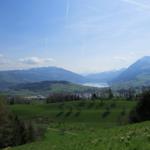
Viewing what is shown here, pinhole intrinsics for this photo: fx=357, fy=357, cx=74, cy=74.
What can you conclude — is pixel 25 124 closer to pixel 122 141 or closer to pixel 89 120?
pixel 122 141

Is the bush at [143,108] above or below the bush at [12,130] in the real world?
above

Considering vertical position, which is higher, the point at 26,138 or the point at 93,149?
the point at 93,149

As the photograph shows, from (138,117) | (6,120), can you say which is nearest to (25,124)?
(6,120)

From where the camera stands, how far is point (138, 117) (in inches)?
2931

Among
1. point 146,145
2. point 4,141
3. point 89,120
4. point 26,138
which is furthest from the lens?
point 89,120

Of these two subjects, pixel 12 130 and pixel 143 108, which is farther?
pixel 12 130

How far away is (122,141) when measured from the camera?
14.4 metres

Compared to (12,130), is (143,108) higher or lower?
higher

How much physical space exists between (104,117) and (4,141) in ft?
419

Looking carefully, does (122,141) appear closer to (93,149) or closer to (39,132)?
(93,149)

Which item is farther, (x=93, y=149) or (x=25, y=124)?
(x=25, y=124)

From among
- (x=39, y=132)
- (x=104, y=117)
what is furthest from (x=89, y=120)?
(x=39, y=132)

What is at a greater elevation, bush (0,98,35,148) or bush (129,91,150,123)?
bush (129,91,150,123)

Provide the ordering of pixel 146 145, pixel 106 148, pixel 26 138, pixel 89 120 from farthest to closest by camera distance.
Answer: pixel 89 120 < pixel 26 138 < pixel 106 148 < pixel 146 145
